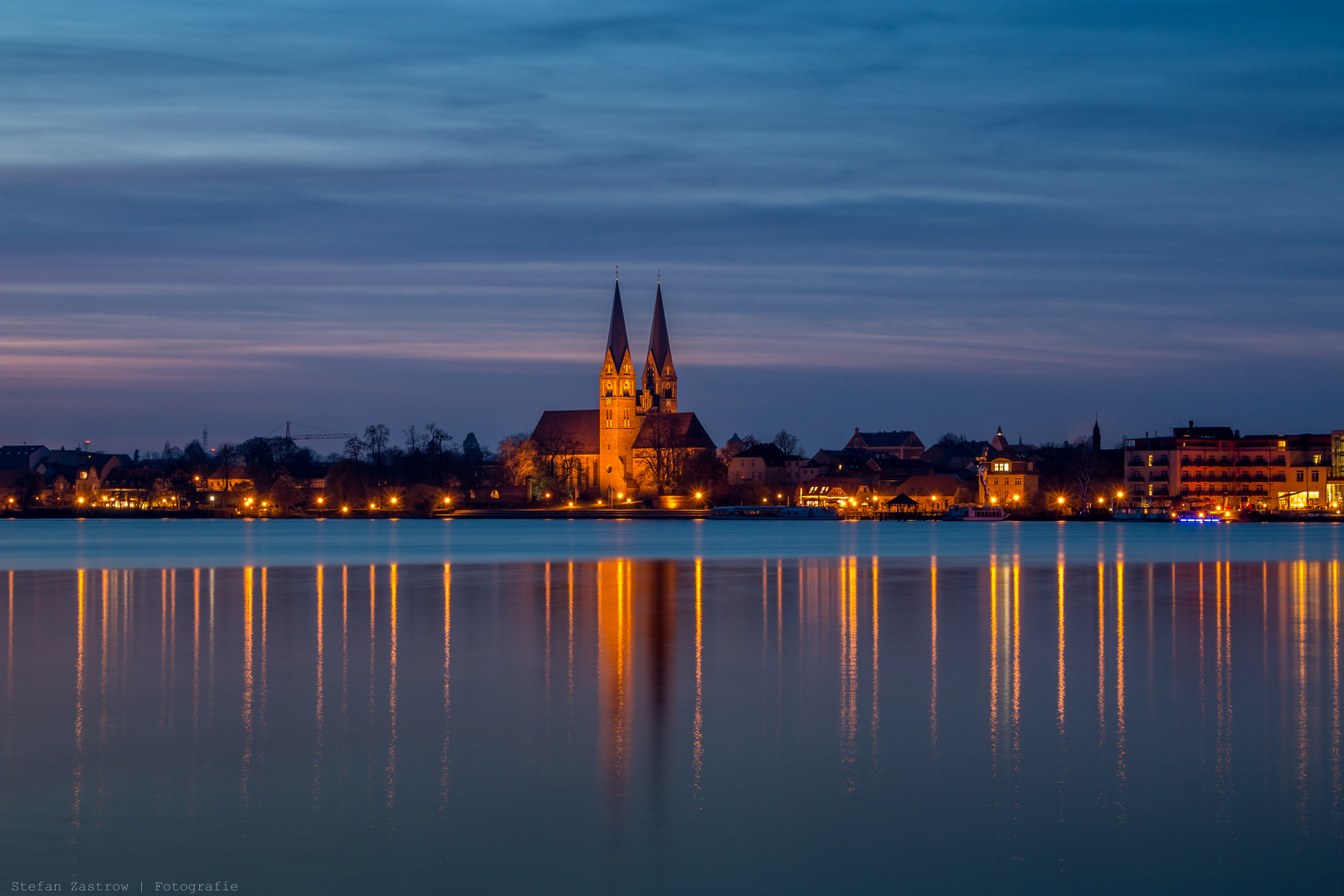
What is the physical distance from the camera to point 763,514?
14550 cm

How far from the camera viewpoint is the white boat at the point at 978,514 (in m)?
143

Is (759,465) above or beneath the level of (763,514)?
above

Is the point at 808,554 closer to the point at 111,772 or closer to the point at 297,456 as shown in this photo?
the point at 111,772

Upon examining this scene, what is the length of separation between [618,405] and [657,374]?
592 centimetres

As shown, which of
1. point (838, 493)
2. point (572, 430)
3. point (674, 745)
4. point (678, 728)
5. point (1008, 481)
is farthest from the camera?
point (572, 430)

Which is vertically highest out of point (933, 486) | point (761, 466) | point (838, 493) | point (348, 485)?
point (761, 466)

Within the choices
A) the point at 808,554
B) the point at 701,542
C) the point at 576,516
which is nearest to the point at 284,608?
the point at 808,554

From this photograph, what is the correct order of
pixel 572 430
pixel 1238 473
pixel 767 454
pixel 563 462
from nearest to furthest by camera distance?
pixel 1238 473 < pixel 563 462 < pixel 767 454 < pixel 572 430

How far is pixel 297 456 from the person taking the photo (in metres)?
184

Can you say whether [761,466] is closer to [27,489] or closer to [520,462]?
[520,462]

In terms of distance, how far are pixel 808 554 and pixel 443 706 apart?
4689 cm

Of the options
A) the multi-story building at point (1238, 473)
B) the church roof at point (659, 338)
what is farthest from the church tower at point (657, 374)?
the multi-story building at point (1238, 473)

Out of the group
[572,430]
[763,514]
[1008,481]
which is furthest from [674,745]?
[572,430]

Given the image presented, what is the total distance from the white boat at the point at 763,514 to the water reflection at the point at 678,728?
11278 centimetres
